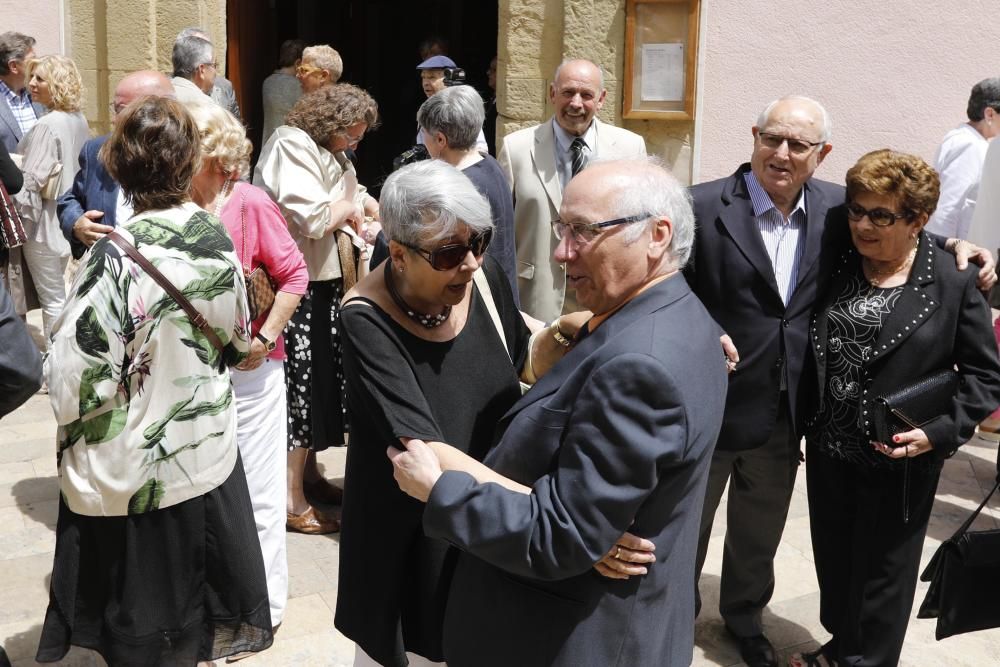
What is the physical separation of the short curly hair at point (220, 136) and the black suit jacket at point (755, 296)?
1538 mm

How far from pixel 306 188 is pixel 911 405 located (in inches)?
96.6

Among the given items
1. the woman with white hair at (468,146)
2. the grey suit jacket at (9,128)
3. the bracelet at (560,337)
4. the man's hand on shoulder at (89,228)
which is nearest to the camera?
the bracelet at (560,337)

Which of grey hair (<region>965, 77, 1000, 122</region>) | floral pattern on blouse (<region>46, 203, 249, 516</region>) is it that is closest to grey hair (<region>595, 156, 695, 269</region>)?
floral pattern on blouse (<region>46, 203, 249, 516</region>)

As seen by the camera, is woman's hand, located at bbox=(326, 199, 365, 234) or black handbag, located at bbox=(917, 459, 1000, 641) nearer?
black handbag, located at bbox=(917, 459, 1000, 641)

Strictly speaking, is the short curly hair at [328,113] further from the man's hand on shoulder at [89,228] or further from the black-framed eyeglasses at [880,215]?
the black-framed eyeglasses at [880,215]

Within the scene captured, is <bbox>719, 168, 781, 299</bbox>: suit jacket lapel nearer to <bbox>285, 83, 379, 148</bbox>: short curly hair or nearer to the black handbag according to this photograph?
the black handbag

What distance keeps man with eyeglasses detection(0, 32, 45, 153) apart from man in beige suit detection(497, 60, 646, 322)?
147 inches

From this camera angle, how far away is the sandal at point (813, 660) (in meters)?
3.56

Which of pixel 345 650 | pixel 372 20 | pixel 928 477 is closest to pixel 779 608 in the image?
pixel 928 477

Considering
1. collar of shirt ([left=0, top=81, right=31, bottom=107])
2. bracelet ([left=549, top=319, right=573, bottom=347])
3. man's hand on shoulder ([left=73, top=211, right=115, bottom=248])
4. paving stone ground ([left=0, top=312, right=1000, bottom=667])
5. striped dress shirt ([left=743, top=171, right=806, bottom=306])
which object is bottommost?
paving stone ground ([left=0, top=312, right=1000, bottom=667])

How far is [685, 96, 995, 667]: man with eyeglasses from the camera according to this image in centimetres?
333

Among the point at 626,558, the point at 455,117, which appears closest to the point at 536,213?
the point at 455,117

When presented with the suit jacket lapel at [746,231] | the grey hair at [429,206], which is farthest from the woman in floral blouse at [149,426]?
the suit jacket lapel at [746,231]

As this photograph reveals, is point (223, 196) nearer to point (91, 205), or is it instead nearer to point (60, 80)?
point (91, 205)
